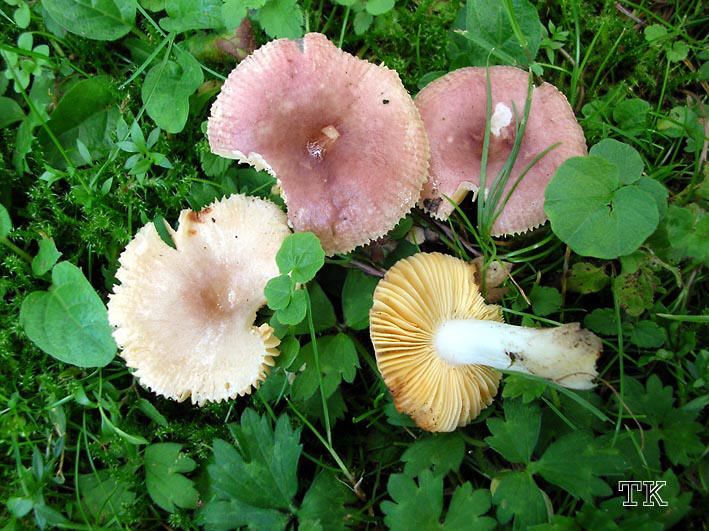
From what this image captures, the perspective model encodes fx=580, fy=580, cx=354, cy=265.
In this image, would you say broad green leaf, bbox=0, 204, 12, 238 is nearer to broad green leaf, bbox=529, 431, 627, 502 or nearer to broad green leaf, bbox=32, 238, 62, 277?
broad green leaf, bbox=32, 238, 62, 277

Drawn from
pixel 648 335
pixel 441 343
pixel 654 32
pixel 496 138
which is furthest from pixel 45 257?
pixel 654 32

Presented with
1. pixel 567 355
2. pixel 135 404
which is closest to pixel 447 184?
pixel 567 355

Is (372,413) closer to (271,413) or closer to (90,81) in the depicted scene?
(271,413)

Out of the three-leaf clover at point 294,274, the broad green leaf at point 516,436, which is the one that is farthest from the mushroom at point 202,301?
the broad green leaf at point 516,436

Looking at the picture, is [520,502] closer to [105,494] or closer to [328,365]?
[328,365]

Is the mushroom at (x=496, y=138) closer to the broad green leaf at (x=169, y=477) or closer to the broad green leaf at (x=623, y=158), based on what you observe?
the broad green leaf at (x=623, y=158)
